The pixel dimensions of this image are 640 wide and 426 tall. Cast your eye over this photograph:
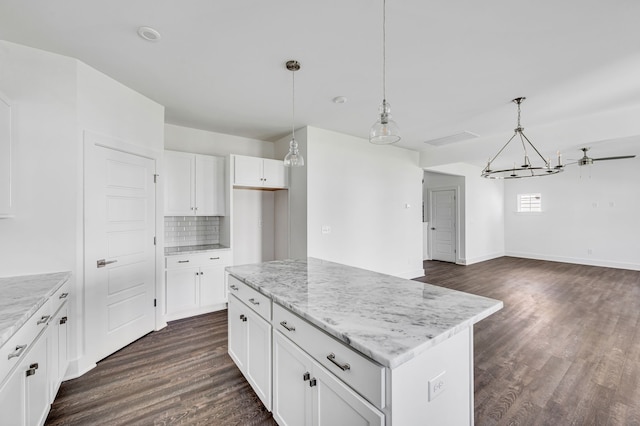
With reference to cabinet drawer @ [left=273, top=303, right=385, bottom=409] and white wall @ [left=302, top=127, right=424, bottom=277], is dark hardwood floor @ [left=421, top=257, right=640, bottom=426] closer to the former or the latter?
cabinet drawer @ [left=273, top=303, right=385, bottom=409]

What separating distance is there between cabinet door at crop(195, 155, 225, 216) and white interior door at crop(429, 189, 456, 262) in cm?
614

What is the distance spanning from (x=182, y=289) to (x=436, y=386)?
321cm

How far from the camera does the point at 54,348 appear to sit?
6.02 ft

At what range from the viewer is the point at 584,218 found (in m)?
7.03

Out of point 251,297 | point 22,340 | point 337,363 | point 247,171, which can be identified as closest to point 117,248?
point 22,340

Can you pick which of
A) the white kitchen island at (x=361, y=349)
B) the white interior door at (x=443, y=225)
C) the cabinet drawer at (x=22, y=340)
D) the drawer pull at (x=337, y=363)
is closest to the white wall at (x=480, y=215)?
the white interior door at (x=443, y=225)

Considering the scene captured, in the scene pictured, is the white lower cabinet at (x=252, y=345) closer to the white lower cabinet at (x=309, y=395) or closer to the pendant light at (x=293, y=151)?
the white lower cabinet at (x=309, y=395)

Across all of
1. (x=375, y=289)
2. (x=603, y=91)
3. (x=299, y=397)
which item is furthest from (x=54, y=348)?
(x=603, y=91)

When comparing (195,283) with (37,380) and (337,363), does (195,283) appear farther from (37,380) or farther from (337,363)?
(337,363)

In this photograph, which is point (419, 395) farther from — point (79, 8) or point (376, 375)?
point (79, 8)

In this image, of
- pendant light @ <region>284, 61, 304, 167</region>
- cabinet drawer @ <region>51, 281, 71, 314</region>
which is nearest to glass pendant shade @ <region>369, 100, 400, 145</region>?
pendant light @ <region>284, 61, 304, 167</region>

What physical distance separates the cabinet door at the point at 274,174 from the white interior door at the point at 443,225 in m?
5.25

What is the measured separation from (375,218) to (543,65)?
302cm

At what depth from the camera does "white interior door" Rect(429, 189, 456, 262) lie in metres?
7.44
